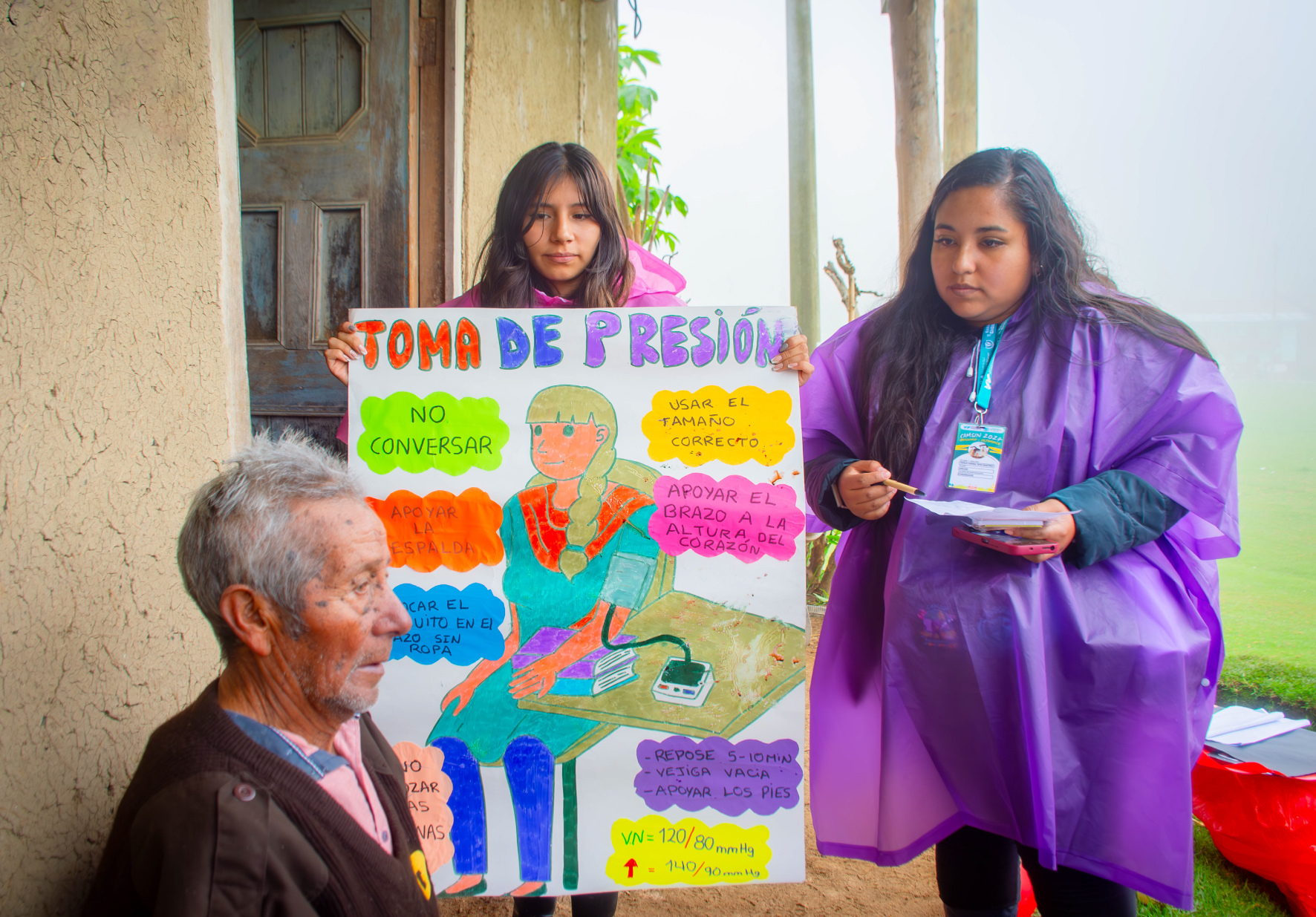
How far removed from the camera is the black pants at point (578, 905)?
5.81ft

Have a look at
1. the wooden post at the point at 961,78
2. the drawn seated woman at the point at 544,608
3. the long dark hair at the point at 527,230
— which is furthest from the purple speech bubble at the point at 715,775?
the wooden post at the point at 961,78

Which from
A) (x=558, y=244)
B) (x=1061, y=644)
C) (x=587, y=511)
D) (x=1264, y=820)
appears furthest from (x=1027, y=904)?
(x=558, y=244)

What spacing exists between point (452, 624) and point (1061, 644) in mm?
1256

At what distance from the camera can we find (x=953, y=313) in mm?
1775

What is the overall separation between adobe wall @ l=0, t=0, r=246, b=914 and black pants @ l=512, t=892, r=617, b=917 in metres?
0.89

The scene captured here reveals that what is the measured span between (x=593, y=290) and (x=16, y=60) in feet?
3.90

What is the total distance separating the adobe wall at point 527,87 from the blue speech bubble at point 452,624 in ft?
6.91

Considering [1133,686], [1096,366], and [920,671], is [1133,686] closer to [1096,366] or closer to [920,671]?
[920,671]

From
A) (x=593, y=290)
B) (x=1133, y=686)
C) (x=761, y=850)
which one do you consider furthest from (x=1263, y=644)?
(x=593, y=290)

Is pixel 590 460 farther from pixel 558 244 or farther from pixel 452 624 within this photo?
pixel 558 244

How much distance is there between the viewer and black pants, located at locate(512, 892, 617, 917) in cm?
177

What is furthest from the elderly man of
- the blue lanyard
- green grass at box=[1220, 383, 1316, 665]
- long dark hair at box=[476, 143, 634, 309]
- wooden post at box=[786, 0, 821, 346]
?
wooden post at box=[786, 0, 821, 346]

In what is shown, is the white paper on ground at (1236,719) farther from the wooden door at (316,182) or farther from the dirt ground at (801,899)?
the wooden door at (316,182)

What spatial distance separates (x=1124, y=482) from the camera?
58.8 inches
